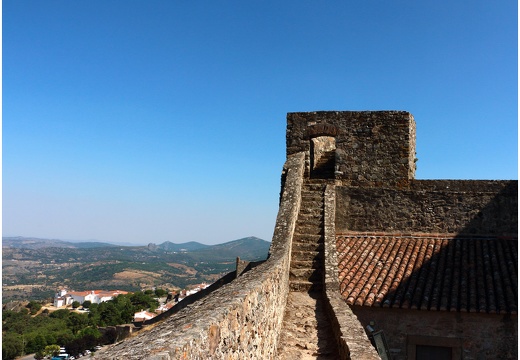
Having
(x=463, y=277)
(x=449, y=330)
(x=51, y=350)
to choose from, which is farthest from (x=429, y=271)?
(x=51, y=350)

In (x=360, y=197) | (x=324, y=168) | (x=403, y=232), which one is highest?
→ (x=324, y=168)

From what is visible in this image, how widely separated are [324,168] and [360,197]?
184cm

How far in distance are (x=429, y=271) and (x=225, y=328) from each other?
726cm

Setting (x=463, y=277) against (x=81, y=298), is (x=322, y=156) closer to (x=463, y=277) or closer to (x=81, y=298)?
(x=463, y=277)

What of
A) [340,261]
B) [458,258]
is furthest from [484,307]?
[340,261]

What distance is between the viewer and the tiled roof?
27.5 feet

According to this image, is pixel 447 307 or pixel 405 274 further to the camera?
pixel 405 274

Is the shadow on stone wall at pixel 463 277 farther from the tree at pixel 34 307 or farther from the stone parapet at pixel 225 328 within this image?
the tree at pixel 34 307

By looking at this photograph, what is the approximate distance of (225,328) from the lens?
346cm

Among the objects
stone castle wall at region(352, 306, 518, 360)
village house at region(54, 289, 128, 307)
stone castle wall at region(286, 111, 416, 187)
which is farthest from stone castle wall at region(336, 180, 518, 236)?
village house at region(54, 289, 128, 307)

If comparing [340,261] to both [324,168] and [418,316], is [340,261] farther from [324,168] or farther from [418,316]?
[324,168]

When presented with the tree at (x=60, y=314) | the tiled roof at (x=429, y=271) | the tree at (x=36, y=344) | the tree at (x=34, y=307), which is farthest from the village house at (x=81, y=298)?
the tiled roof at (x=429, y=271)

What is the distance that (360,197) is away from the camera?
11656 mm

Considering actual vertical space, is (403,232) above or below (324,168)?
below
